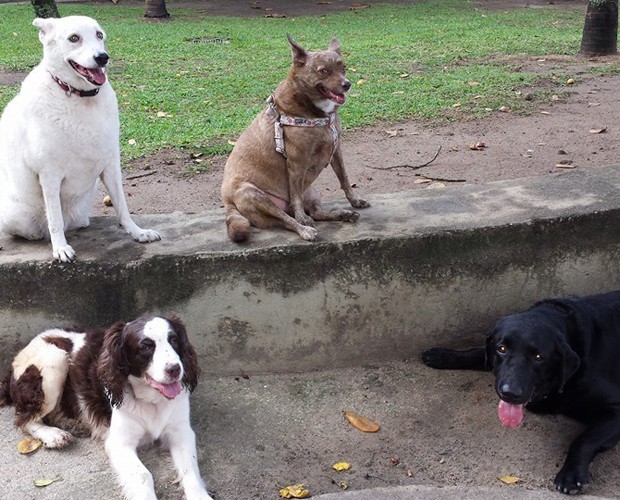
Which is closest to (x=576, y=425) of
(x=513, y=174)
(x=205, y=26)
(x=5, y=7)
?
(x=513, y=174)

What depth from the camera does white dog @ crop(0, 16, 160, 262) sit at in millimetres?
3951

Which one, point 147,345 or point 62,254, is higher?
point 62,254

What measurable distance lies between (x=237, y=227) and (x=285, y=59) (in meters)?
8.41

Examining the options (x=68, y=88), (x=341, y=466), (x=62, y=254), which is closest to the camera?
(x=341, y=466)

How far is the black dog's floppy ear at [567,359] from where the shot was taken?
3884mm

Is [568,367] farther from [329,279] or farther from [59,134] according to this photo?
[59,134]

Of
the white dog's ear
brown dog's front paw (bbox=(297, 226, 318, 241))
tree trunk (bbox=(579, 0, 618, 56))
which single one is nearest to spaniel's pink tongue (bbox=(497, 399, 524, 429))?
brown dog's front paw (bbox=(297, 226, 318, 241))

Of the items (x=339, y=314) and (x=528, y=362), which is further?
(x=339, y=314)

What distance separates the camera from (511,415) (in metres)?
3.81

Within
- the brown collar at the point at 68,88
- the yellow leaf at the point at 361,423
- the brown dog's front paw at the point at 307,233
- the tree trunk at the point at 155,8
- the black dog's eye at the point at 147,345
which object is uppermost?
the brown collar at the point at 68,88

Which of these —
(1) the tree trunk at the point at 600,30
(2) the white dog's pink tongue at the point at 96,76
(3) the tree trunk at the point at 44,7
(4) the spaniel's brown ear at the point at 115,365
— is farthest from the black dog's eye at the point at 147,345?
(3) the tree trunk at the point at 44,7

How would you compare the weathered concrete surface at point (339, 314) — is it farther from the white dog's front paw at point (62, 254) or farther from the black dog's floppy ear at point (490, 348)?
the black dog's floppy ear at point (490, 348)

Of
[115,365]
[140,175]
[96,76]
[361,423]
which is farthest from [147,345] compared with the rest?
[140,175]

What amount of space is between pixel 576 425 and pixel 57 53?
131 inches
